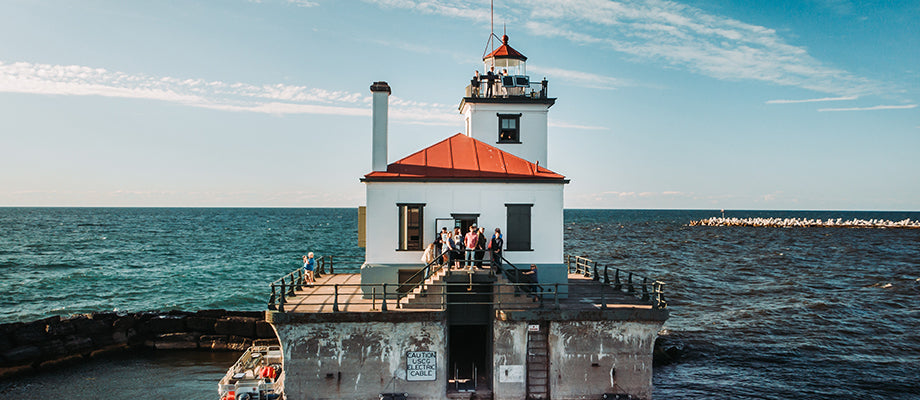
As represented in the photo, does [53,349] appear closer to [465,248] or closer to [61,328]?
[61,328]

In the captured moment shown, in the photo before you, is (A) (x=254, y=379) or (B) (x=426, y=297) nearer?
(B) (x=426, y=297)

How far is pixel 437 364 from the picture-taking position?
16703 millimetres

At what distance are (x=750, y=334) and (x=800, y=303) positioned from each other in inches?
437

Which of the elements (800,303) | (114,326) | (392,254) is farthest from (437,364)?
(800,303)

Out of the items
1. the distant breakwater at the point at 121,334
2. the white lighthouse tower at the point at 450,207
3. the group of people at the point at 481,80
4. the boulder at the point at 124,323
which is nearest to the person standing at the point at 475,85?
the group of people at the point at 481,80

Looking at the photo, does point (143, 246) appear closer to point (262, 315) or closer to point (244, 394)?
point (262, 315)

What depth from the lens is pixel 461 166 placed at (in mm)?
21141

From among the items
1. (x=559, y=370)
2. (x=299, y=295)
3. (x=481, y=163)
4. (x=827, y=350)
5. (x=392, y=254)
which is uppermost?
(x=481, y=163)

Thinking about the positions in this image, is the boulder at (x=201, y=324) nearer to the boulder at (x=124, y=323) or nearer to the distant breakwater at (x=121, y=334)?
the distant breakwater at (x=121, y=334)

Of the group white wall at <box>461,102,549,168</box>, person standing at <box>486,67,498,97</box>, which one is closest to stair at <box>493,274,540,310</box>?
white wall at <box>461,102,549,168</box>

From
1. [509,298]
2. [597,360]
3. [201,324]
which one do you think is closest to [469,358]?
→ [509,298]

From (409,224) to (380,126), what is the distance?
3679 mm

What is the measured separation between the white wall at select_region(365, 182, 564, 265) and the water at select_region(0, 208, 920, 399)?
7941mm

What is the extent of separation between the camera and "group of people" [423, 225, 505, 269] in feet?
60.0
